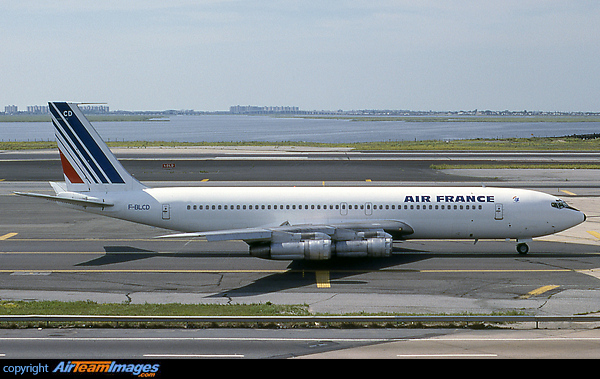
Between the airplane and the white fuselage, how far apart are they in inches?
2.4

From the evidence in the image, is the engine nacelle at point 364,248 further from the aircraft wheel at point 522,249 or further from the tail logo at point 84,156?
the tail logo at point 84,156

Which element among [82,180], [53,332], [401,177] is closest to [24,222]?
[82,180]

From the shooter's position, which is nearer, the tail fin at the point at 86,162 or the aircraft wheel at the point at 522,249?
the aircraft wheel at the point at 522,249

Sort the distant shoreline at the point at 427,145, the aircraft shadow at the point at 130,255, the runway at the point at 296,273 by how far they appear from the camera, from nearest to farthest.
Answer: the runway at the point at 296,273
the aircraft shadow at the point at 130,255
the distant shoreline at the point at 427,145

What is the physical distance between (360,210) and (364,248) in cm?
379

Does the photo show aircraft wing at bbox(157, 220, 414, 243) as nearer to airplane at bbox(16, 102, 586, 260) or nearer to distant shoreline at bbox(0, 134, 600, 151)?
airplane at bbox(16, 102, 586, 260)

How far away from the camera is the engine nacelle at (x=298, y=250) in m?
31.0

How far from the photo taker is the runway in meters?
25.9

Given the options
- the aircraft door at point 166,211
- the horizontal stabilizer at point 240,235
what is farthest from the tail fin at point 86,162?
the horizontal stabilizer at point 240,235

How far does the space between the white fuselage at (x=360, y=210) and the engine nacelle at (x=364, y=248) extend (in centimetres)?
309

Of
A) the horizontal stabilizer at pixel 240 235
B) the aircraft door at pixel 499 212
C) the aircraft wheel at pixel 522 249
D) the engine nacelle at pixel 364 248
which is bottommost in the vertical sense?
the aircraft wheel at pixel 522 249

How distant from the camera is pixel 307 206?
35.3 meters
